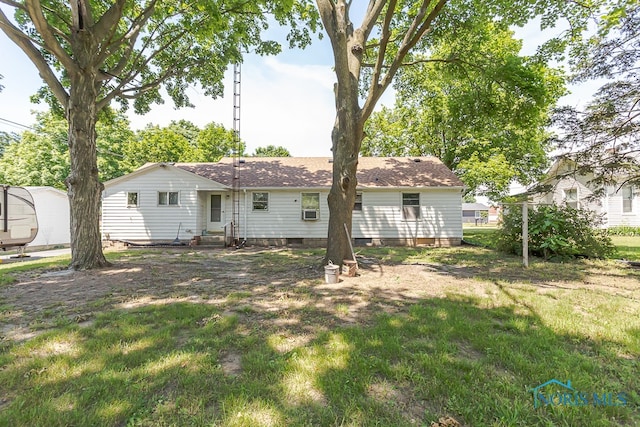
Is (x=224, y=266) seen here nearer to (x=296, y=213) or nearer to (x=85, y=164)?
(x=85, y=164)

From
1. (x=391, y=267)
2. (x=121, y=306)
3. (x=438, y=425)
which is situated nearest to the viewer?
(x=438, y=425)

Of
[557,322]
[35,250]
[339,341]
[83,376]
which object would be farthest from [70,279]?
[35,250]

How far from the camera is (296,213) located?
539 inches

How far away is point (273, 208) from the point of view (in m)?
13.7

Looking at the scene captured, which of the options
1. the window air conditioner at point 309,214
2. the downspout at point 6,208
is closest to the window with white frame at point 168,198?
the downspout at point 6,208

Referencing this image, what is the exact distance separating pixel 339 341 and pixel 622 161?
829 centimetres

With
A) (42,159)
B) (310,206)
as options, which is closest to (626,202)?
(310,206)

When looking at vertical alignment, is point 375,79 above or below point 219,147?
below

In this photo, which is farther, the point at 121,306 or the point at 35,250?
the point at 35,250

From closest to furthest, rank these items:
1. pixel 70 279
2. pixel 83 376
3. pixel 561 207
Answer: pixel 83 376, pixel 70 279, pixel 561 207

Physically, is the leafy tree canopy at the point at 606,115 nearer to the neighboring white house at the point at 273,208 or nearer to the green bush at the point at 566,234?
the green bush at the point at 566,234

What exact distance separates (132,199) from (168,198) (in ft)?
5.71

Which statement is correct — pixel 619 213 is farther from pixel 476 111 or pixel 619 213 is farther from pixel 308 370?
pixel 308 370

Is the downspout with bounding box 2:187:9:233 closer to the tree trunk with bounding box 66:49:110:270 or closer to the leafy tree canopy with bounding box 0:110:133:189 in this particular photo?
the tree trunk with bounding box 66:49:110:270
